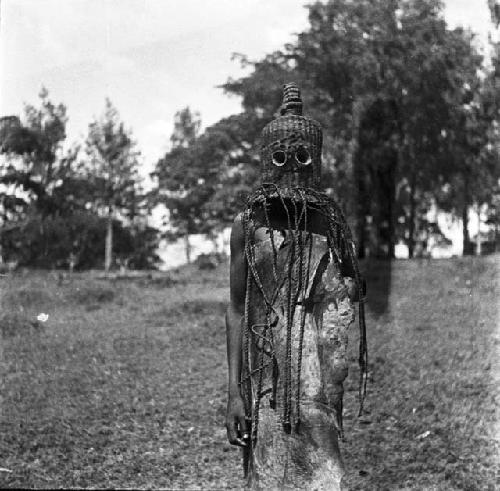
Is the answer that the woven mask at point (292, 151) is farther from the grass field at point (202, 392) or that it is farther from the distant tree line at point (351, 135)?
the distant tree line at point (351, 135)

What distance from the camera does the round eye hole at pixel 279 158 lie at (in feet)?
10.3

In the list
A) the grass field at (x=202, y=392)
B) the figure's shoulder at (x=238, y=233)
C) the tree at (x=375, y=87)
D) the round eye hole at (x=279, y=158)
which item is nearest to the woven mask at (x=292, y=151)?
the round eye hole at (x=279, y=158)

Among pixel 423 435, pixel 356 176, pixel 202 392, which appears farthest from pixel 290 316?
pixel 356 176

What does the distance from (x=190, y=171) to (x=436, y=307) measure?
1070 centimetres

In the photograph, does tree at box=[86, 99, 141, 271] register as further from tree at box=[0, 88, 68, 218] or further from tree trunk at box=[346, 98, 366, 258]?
tree trunk at box=[346, 98, 366, 258]

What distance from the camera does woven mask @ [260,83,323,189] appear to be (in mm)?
3127

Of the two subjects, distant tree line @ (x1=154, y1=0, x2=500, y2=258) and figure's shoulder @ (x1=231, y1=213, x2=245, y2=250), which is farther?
distant tree line @ (x1=154, y1=0, x2=500, y2=258)

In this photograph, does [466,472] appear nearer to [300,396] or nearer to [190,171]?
[300,396]

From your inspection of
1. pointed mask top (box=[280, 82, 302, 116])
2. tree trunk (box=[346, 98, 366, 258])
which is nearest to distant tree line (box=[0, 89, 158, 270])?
tree trunk (box=[346, 98, 366, 258])

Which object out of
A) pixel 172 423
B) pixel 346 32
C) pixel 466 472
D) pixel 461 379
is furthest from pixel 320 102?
pixel 466 472

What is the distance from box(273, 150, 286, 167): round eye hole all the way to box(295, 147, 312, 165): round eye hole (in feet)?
0.24

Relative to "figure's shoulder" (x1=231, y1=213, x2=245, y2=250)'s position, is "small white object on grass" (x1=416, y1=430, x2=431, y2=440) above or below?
below

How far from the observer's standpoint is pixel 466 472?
19.8 feet

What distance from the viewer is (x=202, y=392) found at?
848 cm
